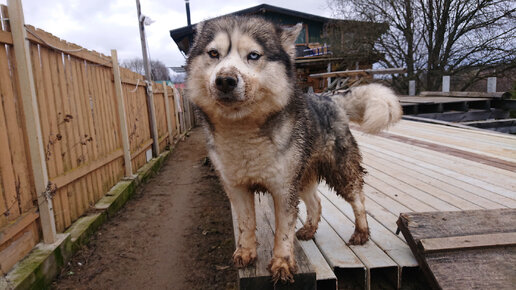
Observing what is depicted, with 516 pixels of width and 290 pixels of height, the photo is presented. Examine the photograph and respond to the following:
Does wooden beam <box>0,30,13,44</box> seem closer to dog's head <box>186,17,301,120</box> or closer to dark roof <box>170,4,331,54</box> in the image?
dog's head <box>186,17,301,120</box>

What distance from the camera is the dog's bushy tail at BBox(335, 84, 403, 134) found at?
7.57ft

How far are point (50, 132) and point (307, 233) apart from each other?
8.63 ft

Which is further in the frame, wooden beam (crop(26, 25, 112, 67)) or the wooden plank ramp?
wooden beam (crop(26, 25, 112, 67))

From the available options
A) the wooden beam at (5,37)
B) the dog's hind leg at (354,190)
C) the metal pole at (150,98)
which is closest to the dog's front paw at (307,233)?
the dog's hind leg at (354,190)

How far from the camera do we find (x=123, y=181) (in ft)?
16.8

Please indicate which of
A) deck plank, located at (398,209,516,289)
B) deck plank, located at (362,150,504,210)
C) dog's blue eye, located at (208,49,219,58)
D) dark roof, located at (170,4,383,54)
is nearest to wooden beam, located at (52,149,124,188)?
dog's blue eye, located at (208,49,219,58)

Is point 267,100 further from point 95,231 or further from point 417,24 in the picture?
point 417,24

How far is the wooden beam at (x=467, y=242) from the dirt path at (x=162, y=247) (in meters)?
1.62

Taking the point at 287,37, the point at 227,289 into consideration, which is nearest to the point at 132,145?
the point at 227,289

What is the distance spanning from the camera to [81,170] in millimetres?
3598

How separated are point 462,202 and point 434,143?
2866mm

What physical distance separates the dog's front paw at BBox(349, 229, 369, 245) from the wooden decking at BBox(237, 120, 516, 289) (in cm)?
4

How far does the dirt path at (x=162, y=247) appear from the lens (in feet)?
9.20

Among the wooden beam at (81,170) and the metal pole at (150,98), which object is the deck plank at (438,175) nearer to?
the wooden beam at (81,170)
